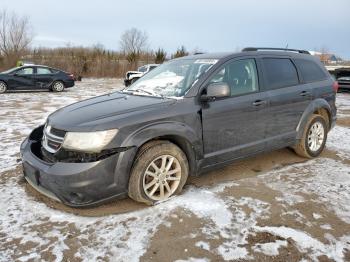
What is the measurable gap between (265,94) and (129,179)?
2197mm

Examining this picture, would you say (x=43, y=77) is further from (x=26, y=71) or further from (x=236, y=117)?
(x=236, y=117)

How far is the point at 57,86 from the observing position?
1705 centimetres

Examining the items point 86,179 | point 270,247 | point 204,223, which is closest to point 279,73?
point 204,223

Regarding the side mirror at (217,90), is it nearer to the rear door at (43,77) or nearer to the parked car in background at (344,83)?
the rear door at (43,77)

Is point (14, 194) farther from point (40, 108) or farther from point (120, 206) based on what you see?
point (40, 108)

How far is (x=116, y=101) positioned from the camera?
4.04 m

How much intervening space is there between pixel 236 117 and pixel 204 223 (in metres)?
1.45

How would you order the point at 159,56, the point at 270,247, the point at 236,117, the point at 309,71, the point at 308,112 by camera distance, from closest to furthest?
the point at 270,247 < the point at 236,117 < the point at 308,112 < the point at 309,71 < the point at 159,56

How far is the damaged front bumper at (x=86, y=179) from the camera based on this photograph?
322 cm

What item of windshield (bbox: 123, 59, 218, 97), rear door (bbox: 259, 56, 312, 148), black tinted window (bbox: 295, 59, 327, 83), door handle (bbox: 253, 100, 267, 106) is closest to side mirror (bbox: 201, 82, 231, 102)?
windshield (bbox: 123, 59, 218, 97)

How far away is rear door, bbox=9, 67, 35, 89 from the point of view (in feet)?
51.6

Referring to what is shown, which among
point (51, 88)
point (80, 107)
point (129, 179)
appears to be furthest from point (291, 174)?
point (51, 88)

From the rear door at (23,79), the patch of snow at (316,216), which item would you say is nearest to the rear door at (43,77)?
the rear door at (23,79)

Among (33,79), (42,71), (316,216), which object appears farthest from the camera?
(42,71)
